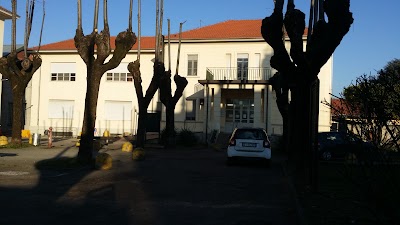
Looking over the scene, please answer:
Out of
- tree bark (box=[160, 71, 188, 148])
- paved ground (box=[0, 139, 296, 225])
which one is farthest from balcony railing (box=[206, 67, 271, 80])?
paved ground (box=[0, 139, 296, 225])

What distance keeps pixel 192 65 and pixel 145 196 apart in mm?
26588

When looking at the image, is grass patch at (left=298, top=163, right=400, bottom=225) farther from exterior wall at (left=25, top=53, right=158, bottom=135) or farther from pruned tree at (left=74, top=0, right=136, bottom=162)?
exterior wall at (left=25, top=53, right=158, bottom=135)

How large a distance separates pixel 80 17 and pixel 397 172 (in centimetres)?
1407

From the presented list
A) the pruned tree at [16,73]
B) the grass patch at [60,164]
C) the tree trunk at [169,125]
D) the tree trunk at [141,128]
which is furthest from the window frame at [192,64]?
the grass patch at [60,164]

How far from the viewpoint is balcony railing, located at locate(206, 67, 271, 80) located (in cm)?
3362

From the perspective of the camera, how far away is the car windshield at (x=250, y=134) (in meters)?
16.9

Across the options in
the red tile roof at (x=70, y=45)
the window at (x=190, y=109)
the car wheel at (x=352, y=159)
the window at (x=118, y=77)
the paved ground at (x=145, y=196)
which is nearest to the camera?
the car wheel at (x=352, y=159)

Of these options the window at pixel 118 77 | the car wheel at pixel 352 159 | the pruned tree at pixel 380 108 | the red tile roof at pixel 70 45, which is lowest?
the car wheel at pixel 352 159

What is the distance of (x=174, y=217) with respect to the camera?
773cm

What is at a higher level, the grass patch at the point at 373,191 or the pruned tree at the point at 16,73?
the pruned tree at the point at 16,73

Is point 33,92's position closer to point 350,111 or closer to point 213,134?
point 213,134

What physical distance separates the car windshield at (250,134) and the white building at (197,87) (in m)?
11.8

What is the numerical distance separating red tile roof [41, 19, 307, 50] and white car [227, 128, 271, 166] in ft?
60.9

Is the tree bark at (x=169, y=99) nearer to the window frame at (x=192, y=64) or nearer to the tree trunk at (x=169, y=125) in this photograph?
the tree trunk at (x=169, y=125)
